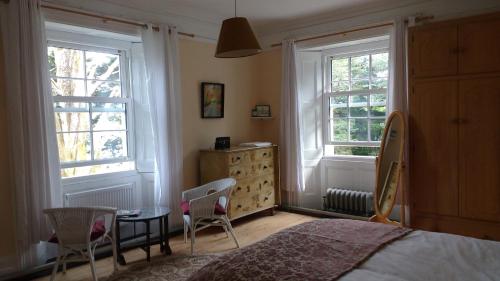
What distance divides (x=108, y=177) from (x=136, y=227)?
67 centimetres

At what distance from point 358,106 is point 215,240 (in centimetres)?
250

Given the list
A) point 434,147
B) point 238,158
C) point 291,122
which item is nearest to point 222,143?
point 238,158

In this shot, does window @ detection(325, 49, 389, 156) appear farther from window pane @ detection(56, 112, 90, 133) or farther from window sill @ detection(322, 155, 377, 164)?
window pane @ detection(56, 112, 90, 133)

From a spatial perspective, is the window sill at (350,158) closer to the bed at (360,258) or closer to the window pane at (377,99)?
the window pane at (377,99)

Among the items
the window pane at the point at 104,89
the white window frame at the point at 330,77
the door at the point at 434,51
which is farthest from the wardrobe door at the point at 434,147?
the window pane at the point at 104,89

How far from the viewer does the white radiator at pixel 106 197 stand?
3646mm

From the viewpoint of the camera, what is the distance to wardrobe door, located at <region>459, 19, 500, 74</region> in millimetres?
3160

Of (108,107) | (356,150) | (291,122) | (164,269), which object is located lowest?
(164,269)

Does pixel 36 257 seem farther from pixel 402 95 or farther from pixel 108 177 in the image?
pixel 402 95

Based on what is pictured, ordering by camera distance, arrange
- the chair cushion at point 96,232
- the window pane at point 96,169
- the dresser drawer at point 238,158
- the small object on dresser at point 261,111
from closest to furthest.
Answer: the chair cushion at point 96,232 → the window pane at point 96,169 → the dresser drawer at point 238,158 → the small object on dresser at point 261,111

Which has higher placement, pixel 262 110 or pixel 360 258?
pixel 262 110

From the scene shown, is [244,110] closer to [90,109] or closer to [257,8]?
[257,8]

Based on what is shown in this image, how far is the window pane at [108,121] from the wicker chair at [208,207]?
44.3 inches

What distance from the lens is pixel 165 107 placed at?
161 inches
